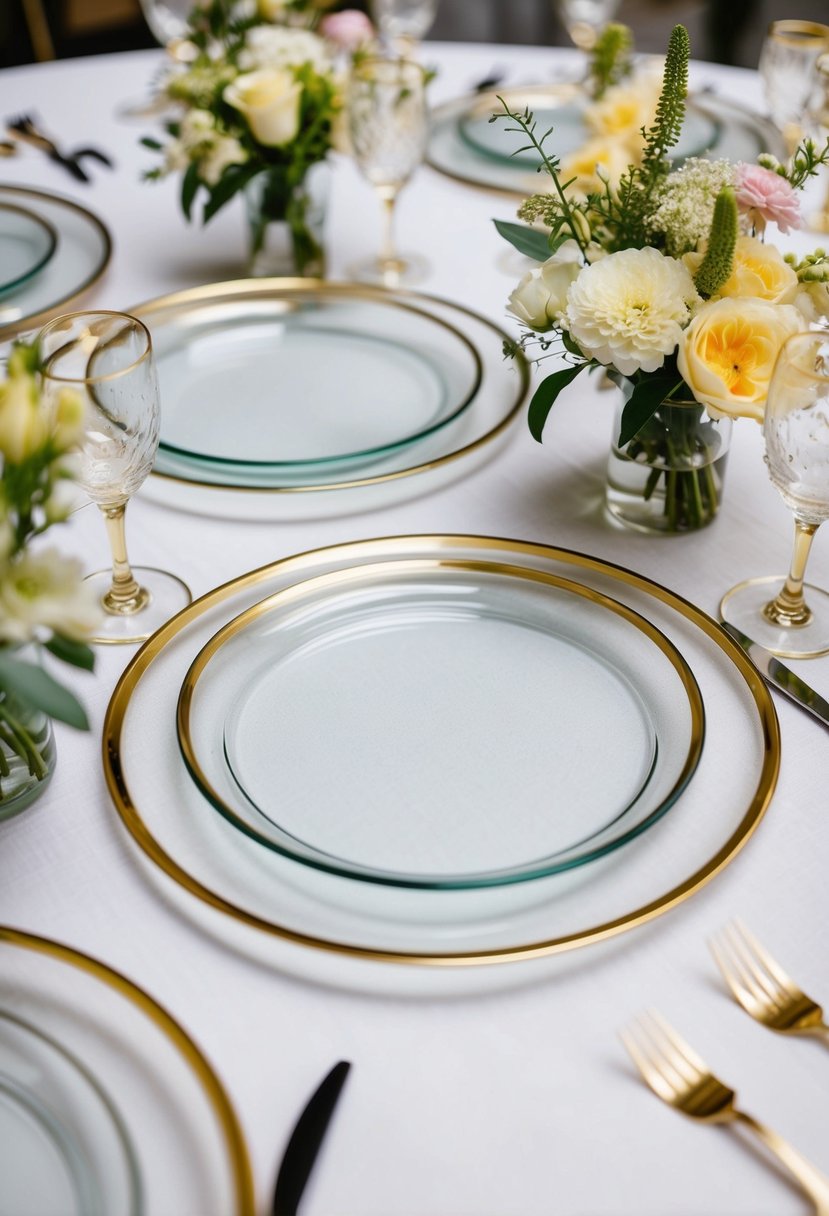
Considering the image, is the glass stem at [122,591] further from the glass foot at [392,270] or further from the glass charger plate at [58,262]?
the glass foot at [392,270]

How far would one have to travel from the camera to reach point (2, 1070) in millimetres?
690

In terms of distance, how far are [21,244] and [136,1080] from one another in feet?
3.95

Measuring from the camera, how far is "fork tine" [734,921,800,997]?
738 millimetres

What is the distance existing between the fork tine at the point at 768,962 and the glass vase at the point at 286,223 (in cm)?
107

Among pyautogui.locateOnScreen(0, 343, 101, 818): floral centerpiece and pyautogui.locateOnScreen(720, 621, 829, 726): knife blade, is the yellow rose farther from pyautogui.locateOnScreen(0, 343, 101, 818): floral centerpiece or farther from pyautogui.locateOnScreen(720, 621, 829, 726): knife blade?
pyautogui.locateOnScreen(0, 343, 101, 818): floral centerpiece

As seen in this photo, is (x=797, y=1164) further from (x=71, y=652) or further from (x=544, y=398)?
(x=544, y=398)

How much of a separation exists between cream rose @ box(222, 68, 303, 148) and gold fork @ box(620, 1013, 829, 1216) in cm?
110

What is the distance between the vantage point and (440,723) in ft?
3.03

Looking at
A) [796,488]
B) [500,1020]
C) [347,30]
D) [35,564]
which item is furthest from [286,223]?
[500,1020]

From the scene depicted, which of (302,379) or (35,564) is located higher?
(35,564)

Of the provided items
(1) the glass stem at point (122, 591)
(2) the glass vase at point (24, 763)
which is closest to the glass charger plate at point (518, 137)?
(1) the glass stem at point (122, 591)

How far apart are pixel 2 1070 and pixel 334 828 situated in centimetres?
26

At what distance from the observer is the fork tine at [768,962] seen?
74 centimetres

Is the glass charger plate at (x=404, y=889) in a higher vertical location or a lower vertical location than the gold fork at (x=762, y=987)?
higher
